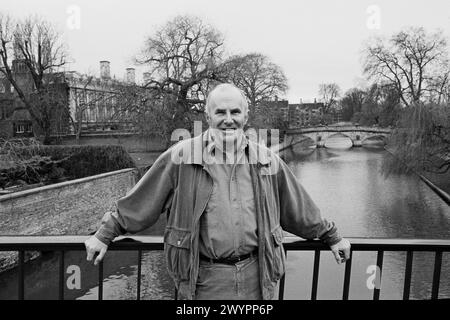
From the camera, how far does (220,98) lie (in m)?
1.79

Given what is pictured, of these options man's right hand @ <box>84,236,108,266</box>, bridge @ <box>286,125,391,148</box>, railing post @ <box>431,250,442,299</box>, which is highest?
man's right hand @ <box>84,236,108,266</box>

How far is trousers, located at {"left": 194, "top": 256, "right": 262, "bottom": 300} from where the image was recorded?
178 centimetres

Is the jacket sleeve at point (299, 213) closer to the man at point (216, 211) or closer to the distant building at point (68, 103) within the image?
the man at point (216, 211)

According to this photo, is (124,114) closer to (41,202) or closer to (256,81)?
(41,202)

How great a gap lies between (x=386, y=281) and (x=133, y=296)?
5671mm

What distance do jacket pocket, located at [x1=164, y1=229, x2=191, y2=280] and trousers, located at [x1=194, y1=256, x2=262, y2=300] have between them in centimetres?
7

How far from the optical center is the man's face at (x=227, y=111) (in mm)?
1787

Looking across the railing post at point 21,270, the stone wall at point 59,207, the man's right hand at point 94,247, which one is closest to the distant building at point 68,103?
the stone wall at point 59,207

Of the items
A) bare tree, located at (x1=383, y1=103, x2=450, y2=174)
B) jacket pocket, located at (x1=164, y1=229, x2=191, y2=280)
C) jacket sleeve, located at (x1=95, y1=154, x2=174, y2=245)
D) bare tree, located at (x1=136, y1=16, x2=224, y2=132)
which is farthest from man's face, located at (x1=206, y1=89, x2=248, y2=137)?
bare tree, located at (x1=136, y1=16, x2=224, y2=132)

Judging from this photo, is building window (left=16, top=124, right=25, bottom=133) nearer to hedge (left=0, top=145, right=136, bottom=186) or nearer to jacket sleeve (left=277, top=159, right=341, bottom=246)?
hedge (left=0, top=145, right=136, bottom=186)

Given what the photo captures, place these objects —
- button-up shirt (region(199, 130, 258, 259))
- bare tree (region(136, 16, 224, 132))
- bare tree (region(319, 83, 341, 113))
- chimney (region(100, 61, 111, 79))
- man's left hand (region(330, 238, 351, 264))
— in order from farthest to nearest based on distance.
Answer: bare tree (region(319, 83, 341, 113))
chimney (region(100, 61, 111, 79))
bare tree (region(136, 16, 224, 132))
man's left hand (region(330, 238, 351, 264))
button-up shirt (region(199, 130, 258, 259))

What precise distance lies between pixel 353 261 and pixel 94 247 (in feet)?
34.2

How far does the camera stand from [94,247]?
186cm

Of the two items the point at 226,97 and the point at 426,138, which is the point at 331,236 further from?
the point at 426,138
